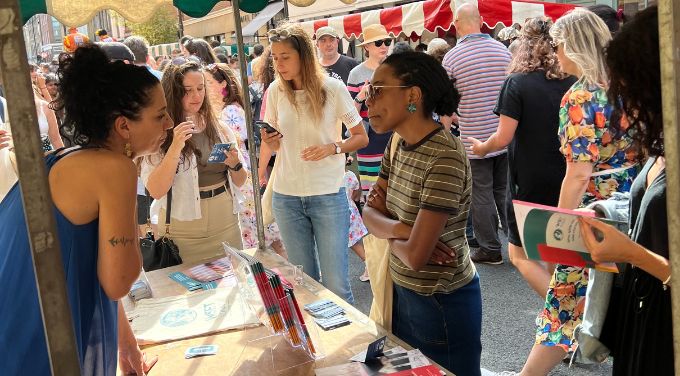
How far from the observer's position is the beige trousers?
3.26 metres

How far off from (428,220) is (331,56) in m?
4.55

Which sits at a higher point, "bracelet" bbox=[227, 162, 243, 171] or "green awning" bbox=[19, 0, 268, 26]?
"green awning" bbox=[19, 0, 268, 26]

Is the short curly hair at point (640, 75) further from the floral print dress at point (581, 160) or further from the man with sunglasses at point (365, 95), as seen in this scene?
the man with sunglasses at point (365, 95)

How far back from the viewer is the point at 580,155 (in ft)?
9.82

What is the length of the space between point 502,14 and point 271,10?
21408 mm

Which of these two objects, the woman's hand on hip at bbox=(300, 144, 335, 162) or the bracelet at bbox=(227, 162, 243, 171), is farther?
the woman's hand on hip at bbox=(300, 144, 335, 162)

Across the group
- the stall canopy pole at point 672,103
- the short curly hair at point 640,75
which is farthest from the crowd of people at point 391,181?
the stall canopy pole at point 672,103

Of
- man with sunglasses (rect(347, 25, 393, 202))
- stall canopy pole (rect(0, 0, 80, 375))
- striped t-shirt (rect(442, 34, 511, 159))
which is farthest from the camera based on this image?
man with sunglasses (rect(347, 25, 393, 202))

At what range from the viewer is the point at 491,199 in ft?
17.4

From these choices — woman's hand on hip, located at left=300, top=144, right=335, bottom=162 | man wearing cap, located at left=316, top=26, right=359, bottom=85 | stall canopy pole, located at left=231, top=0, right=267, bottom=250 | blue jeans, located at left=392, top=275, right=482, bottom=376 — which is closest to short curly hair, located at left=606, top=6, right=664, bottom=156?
blue jeans, located at left=392, top=275, right=482, bottom=376

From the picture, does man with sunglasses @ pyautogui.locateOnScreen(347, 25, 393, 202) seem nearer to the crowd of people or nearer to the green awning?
the crowd of people

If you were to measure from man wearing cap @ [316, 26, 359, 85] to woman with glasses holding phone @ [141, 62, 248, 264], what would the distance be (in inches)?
118

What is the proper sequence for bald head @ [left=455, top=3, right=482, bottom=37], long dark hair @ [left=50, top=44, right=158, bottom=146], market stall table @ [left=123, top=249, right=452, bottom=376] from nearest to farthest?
long dark hair @ [left=50, top=44, right=158, bottom=146], market stall table @ [left=123, top=249, right=452, bottom=376], bald head @ [left=455, top=3, right=482, bottom=37]

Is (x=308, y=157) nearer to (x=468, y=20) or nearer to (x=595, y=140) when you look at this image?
(x=595, y=140)
